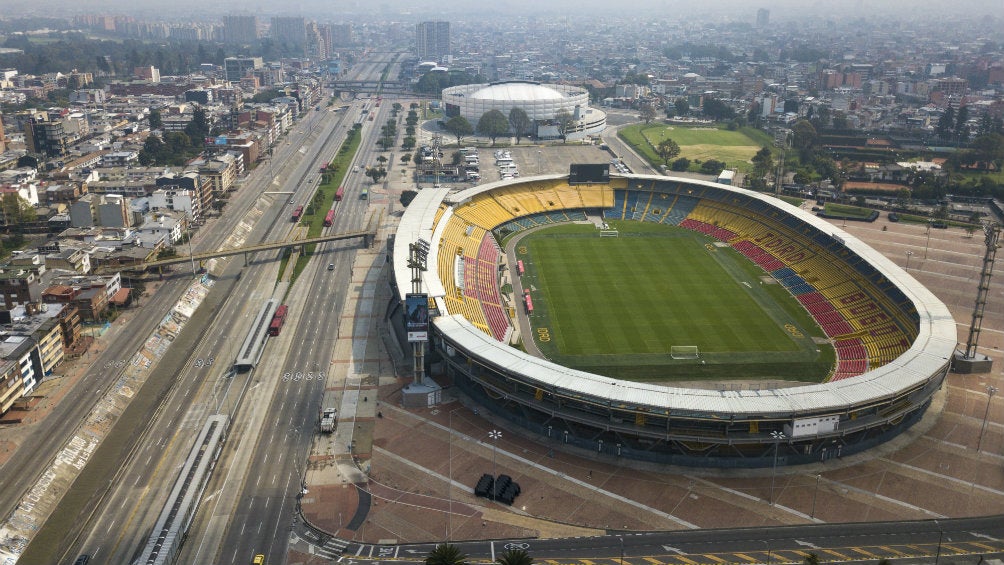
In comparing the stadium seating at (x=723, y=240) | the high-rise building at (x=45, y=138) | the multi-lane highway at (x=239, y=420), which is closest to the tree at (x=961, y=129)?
the stadium seating at (x=723, y=240)

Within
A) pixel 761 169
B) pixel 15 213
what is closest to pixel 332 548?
pixel 15 213

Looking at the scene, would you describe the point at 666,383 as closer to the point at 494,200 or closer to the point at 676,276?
the point at 676,276

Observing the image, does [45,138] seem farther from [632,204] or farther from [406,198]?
[632,204]

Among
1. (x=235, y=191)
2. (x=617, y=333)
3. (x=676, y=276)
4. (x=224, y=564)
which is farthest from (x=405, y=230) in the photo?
(x=235, y=191)

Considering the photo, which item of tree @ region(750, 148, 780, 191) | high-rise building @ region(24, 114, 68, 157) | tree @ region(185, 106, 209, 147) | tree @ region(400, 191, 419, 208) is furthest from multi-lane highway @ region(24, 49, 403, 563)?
tree @ region(185, 106, 209, 147)

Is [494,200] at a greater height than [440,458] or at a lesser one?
greater

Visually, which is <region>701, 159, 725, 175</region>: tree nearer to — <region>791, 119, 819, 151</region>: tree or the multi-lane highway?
<region>791, 119, 819, 151</region>: tree
